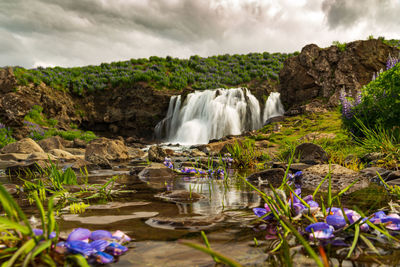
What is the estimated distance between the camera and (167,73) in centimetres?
2659

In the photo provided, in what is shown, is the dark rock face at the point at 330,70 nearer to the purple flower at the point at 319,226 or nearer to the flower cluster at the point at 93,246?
the purple flower at the point at 319,226

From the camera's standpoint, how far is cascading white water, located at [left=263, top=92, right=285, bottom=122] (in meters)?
18.1

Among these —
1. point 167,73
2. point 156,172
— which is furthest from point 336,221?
point 167,73

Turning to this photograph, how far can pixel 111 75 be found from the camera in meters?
→ 25.1

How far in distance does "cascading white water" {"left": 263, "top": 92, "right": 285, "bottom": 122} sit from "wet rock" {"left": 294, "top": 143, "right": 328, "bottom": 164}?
12635 mm

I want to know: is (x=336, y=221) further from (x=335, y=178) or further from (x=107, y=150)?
(x=107, y=150)

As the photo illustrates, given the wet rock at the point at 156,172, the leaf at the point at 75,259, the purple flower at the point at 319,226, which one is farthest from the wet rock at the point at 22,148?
the purple flower at the point at 319,226

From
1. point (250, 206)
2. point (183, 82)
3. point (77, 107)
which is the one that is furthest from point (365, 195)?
point (77, 107)

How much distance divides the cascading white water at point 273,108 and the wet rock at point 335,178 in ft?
47.7

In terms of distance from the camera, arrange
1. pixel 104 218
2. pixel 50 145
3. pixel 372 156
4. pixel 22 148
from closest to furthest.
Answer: pixel 104 218 < pixel 372 156 < pixel 22 148 < pixel 50 145

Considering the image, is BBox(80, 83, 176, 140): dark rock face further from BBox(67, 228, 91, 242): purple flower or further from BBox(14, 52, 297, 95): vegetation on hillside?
BBox(67, 228, 91, 242): purple flower

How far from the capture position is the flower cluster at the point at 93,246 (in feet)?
3.07

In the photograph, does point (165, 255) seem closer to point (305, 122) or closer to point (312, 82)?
point (305, 122)

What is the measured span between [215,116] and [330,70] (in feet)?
25.3
